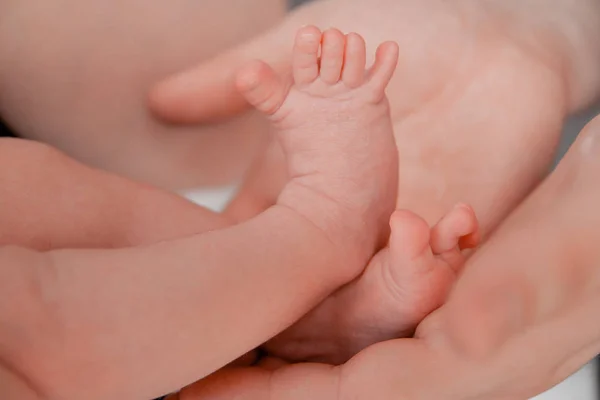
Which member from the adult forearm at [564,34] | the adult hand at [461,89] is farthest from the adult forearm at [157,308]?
the adult forearm at [564,34]

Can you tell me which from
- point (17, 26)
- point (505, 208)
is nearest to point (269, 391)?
Answer: point (505, 208)

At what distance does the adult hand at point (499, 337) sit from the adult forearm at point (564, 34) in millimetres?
168

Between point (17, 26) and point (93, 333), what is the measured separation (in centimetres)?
36

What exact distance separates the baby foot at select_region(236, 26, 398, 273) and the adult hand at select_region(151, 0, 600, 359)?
0.09m

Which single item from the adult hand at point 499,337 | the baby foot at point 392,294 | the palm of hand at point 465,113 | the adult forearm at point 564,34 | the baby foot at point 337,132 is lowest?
the adult hand at point 499,337

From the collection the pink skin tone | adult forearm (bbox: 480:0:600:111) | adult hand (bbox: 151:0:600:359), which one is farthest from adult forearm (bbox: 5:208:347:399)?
adult forearm (bbox: 480:0:600:111)

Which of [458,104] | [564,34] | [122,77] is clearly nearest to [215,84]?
[122,77]

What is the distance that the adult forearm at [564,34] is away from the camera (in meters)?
0.59

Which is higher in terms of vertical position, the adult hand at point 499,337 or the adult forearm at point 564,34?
the adult forearm at point 564,34

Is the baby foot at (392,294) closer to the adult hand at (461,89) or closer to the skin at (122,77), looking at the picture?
the adult hand at (461,89)

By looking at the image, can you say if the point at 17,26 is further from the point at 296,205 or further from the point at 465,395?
the point at 465,395

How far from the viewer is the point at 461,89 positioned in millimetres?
586

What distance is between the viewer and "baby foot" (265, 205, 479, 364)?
43 cm

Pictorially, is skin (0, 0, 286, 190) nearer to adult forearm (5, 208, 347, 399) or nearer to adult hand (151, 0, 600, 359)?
adult hand (151, 0, 600, 359)
